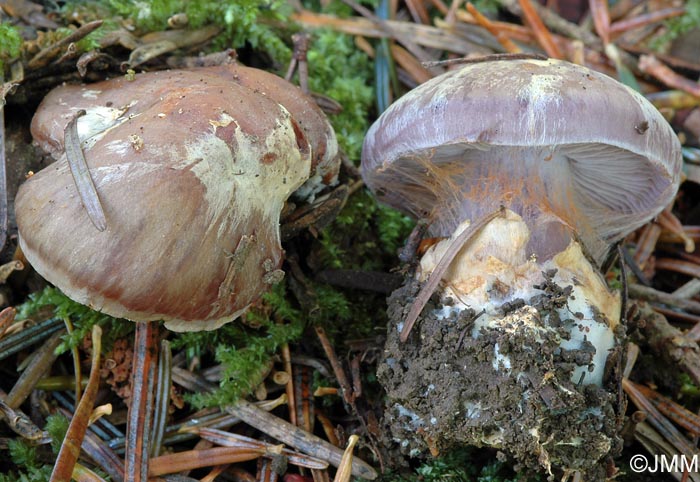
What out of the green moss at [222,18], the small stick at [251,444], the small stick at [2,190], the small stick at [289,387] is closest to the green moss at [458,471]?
the small stick at [251,444]

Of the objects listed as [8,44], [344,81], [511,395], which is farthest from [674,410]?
[8,44]

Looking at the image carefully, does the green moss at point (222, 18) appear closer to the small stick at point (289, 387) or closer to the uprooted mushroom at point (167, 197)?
the uprooted mushroom at point (167, 197)

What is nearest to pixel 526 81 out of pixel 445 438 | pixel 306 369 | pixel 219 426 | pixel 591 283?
pixel 591 283

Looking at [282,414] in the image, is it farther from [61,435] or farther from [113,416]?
[61,435]

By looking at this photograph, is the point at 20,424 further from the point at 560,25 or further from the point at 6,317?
the point at 560,25

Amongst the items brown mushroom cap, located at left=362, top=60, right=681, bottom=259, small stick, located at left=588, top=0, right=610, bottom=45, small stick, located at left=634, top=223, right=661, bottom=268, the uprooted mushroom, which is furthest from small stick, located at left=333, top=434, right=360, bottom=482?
small stick, located at left=588, top=0, right=610, bottom=45
